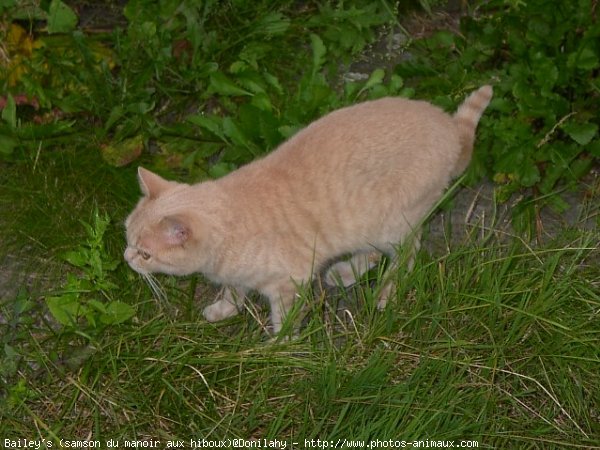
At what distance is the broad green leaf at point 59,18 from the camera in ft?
12.5

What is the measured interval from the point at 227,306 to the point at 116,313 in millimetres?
461

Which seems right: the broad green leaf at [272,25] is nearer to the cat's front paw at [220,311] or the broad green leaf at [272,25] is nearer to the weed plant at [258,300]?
the weed plant at [258,300]

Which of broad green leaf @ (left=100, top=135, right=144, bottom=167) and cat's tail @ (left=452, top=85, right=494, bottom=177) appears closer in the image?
cat's tail @ (left=452, top=85, right=494, bottom=177)

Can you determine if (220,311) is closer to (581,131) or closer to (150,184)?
(150,184)

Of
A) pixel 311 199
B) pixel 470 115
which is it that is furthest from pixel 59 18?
pixel 470 115

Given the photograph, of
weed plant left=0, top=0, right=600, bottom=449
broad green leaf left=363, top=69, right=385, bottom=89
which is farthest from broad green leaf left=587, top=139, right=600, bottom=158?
broad green leaf left=363, top=69, right=385, bottom=89

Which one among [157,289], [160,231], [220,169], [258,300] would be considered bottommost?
[258,300]

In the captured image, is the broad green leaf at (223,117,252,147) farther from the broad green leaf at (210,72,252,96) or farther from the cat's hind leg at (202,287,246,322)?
the cat's hind leg at (202,287,246,322)

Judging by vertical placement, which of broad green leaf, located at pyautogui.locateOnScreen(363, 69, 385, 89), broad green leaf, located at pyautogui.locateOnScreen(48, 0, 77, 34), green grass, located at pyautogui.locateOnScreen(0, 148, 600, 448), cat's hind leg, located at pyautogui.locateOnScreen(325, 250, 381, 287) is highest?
broad green leaf, located at pyautogui.locateOnScreen(48, 0, 77, 34)

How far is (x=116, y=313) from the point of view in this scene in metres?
2.92

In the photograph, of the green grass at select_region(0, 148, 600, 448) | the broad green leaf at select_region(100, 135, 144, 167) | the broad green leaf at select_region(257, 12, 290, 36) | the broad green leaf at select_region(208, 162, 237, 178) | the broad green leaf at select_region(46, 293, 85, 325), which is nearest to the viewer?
the green grass at select_region(0, 148, 600, 448)

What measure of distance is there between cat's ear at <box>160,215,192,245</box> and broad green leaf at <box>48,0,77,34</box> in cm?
149

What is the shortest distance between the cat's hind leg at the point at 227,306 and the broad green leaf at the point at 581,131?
1473mm

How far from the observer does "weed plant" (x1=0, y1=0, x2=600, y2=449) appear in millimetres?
2740
